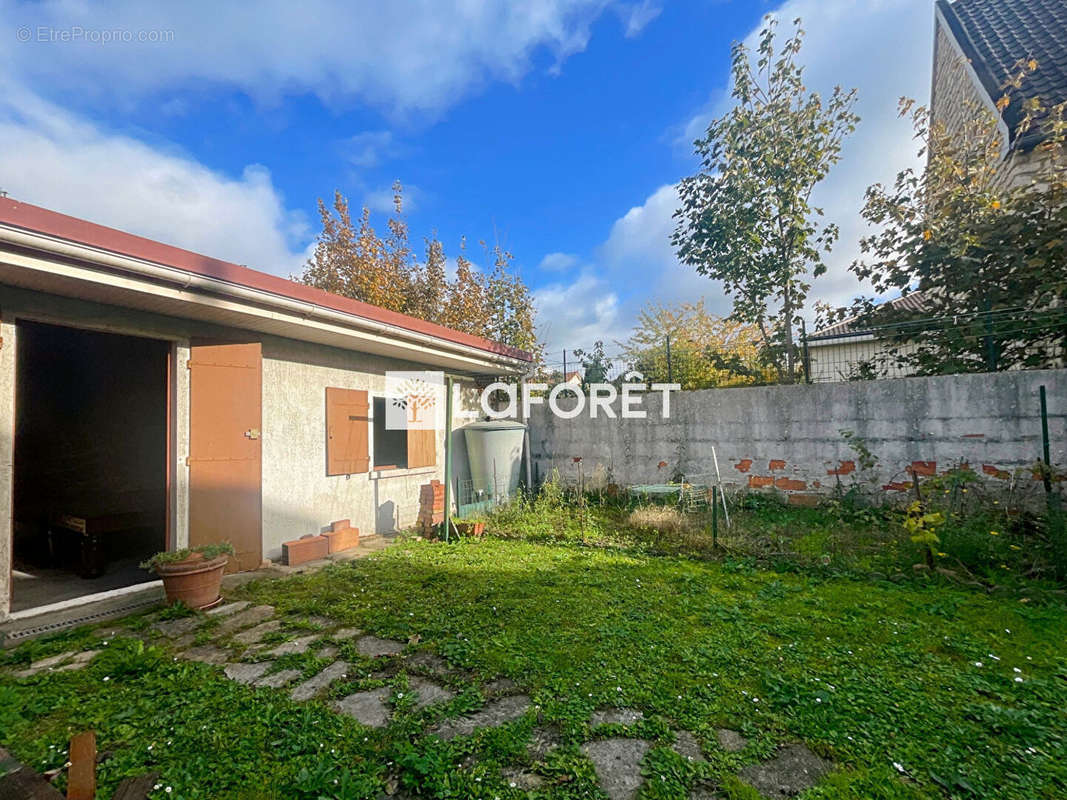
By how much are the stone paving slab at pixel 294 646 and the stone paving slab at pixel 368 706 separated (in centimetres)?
72

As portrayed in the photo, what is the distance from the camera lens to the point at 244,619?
3.27 m

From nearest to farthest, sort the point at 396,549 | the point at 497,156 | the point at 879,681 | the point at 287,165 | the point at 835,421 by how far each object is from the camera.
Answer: the point at 879,681
the point at 396,549
the point at 835,421
the point at 287,165
the point at 497,156

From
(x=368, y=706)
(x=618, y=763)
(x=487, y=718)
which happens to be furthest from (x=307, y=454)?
(x=618, y=763)

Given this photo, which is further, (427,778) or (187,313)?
(187,313)

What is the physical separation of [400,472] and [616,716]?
16.0ft

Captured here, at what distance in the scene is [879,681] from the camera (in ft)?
7.36

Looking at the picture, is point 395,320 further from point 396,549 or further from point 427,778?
point 427,778

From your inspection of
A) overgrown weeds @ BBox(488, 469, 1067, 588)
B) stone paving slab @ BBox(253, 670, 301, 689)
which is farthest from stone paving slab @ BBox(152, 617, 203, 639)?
overgrown weeds @ BBox(488, 469, 1067, 588)

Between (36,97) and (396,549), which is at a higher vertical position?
(36,97)

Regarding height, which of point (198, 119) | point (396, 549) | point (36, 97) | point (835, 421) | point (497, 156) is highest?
point (497, 156)

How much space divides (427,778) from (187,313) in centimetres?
415

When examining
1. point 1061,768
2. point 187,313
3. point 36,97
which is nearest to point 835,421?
point 1061,768

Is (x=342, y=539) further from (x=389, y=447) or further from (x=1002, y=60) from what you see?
(x=1002, y=60)

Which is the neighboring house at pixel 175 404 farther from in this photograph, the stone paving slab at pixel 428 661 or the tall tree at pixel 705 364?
the stone paving slab at pixel 428 661
